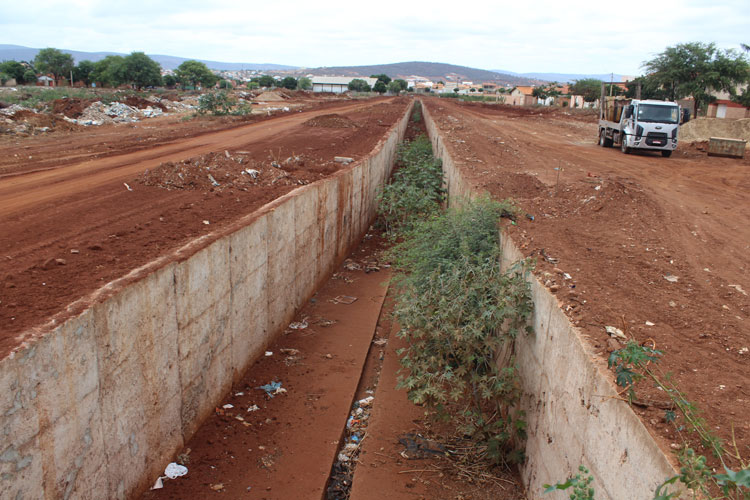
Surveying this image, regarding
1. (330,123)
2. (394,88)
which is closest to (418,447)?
(330,123)

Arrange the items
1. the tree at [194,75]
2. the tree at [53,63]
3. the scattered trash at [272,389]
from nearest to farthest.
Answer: the scattered trash at [272,389], the tree at [53,63], the tree at [194,75]

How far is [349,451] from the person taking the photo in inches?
253

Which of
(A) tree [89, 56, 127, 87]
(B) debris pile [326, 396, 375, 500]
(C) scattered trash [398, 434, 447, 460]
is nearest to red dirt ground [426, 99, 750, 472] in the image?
(C) scattered trash [398, 434, 447, 460]

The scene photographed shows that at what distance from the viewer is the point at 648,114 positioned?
21.3 metres

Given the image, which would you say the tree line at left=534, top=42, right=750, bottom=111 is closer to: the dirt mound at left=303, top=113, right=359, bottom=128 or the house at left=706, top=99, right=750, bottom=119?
the house at left=706, top=99, right=750, bottom=119

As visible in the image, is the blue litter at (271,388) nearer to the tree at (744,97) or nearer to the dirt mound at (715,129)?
the dirt mound at (715,129)

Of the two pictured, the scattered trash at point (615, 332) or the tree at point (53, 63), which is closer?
the scattered trash at point (615, 332)

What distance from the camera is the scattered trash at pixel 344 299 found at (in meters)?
10.7

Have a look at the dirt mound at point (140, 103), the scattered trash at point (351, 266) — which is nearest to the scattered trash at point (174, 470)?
the scattered trash at point (351, 266)

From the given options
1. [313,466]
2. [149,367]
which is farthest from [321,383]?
[149,367]

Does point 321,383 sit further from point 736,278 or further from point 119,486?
point 736,278

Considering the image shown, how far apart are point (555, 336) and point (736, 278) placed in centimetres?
331

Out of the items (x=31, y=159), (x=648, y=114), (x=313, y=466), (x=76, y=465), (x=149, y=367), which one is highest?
(x=648, y=114)

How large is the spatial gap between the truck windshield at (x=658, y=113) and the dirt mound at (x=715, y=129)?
891 centimetres
